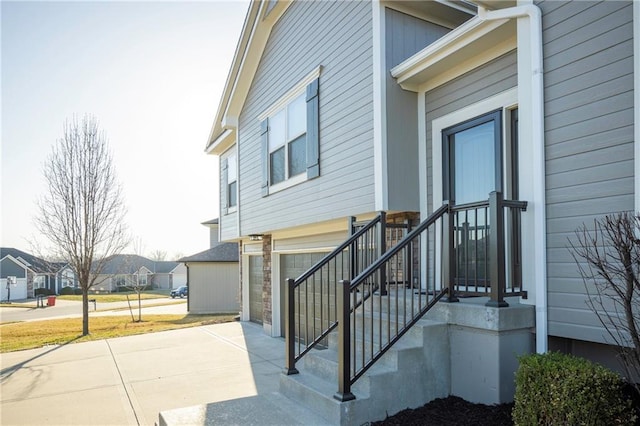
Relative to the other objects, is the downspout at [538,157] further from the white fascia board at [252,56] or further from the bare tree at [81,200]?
the bare tree at [81,200]

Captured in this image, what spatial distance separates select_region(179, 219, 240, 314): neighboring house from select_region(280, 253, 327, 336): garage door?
31.9ft

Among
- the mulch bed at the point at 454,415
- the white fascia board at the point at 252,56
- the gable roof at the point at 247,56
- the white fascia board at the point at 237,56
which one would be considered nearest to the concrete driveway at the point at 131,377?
the mulch bed at the point at 454,415

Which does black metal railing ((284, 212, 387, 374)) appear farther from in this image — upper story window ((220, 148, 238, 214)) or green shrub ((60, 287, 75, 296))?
green shrub ((60, 287, 75, 296))

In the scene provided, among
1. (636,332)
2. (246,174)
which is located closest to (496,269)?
(636,332)

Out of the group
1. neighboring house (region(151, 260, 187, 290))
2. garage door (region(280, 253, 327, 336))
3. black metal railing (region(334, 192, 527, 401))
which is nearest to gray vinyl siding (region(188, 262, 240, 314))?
garage door (region(280, 253, 327, 336))

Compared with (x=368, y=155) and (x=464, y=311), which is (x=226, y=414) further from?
(x=368, y=155)

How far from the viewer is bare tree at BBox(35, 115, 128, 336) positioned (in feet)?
43.1

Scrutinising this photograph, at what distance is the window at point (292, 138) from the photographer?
7164mm

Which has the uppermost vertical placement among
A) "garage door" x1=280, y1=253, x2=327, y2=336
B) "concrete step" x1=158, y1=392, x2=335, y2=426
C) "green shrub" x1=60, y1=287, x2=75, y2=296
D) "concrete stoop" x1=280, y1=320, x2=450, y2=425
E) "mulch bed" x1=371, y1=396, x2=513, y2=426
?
"garage door" x1=280, y1=253, x2=327, y2=336

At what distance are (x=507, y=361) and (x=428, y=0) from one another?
14.9ft

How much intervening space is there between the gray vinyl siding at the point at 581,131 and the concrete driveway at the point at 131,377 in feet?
12.4

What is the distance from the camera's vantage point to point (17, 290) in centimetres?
4134

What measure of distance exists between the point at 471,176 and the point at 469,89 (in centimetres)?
101

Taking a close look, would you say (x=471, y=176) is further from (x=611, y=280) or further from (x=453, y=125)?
(x=611, y=280)
